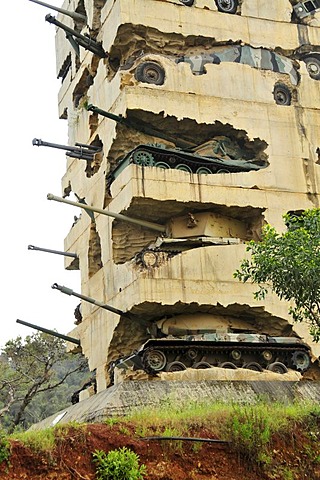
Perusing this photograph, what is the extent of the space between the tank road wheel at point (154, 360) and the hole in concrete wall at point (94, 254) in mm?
7636

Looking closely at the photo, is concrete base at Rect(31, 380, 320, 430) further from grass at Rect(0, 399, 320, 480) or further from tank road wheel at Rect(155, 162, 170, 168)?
tank road wheel at Rect(155, 162, 170, 168)

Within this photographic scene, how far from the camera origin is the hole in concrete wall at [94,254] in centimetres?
3225

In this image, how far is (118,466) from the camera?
15.5 metres

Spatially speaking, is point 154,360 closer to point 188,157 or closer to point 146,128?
point 188,157

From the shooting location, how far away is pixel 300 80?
104ft

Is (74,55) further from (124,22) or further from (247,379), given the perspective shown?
(247,379)

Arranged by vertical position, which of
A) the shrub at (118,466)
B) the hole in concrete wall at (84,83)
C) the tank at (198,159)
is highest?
the hole in concrete wall at (84,83)

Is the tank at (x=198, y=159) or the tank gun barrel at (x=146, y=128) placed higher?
the tank gun barrel at (x=146, y=128)

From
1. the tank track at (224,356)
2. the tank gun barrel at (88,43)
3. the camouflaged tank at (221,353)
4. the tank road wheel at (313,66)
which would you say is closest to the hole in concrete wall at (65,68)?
the tank gun barrel at (88,43)

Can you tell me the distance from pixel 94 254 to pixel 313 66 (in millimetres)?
10039

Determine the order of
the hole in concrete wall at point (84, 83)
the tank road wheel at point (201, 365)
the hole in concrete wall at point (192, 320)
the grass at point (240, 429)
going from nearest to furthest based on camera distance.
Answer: the grass at point (240, 429)
the tank road wheel at point (201, 365)
the hole in concrete wall at point (192, 320)
the hole in concrete wall at point (84, 83)

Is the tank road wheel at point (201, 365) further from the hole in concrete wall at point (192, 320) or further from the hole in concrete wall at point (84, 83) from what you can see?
the hole in concrete wall at point (84, 83)

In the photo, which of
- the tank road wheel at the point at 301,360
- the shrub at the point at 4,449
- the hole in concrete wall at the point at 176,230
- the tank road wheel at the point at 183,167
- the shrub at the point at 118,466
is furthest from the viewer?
the tank road wheel at the point at 183,167

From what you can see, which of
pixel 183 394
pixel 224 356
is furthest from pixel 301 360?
pixel 183 394
